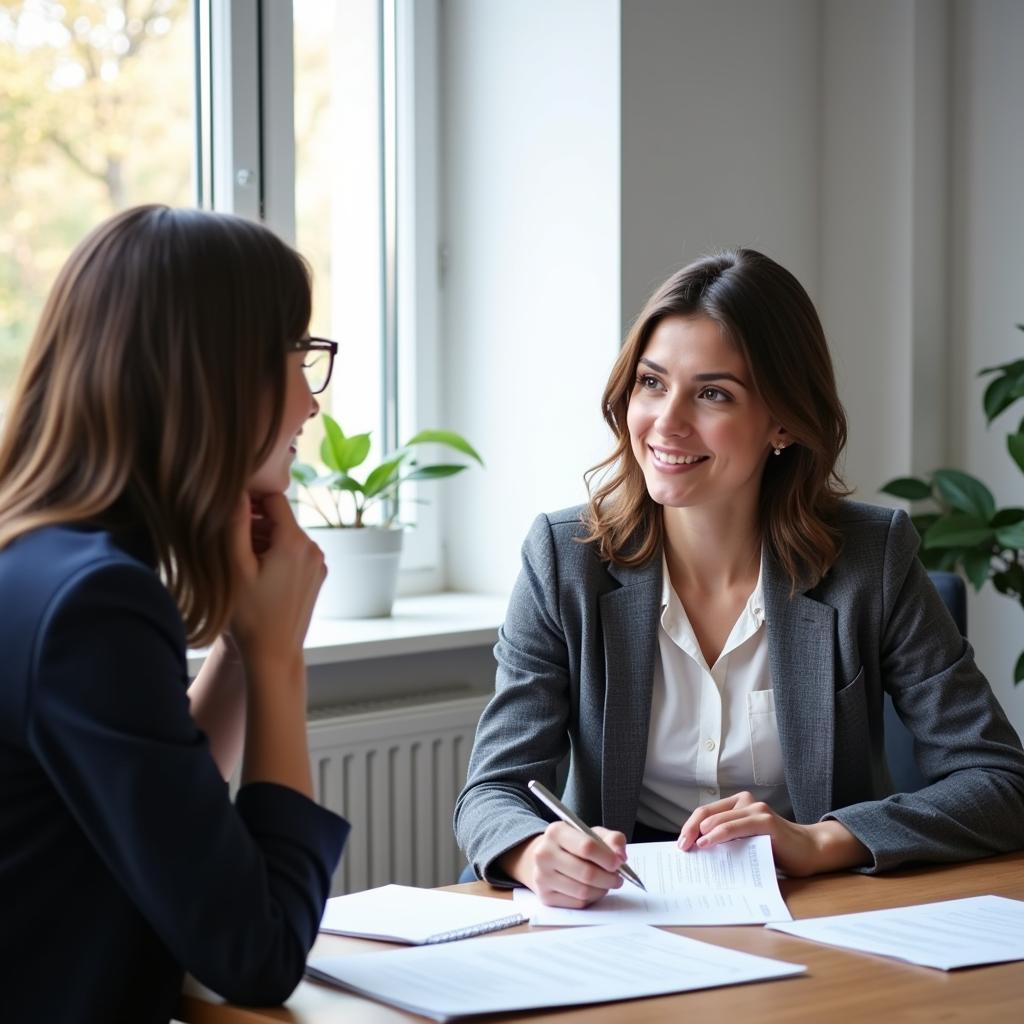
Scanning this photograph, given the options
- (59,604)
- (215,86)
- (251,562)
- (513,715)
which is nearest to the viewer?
(59,604)

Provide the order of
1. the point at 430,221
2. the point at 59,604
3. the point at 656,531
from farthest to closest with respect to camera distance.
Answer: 1. the point at 430,221
2. the point at 656,531
3. the point at 59,604

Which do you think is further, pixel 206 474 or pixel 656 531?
pixel 656 531

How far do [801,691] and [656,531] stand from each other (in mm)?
299

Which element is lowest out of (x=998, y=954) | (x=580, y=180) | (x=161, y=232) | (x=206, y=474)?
(x=998, y=954)

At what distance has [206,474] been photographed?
1.07 m

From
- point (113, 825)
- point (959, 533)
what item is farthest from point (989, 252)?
point (113, 825)

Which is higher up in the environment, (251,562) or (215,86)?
(215,86)

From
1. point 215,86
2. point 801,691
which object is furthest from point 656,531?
point 215,86

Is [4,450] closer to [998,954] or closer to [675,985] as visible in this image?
[675,985]

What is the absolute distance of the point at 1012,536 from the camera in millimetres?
2680

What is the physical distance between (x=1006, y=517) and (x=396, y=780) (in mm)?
1288

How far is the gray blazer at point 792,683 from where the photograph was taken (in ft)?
5.86

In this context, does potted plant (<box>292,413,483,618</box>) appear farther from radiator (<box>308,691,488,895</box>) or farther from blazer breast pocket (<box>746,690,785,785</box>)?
blazer breast pocket (<box>746,690,785,785</box>)

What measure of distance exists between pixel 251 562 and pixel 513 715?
2.24ft
